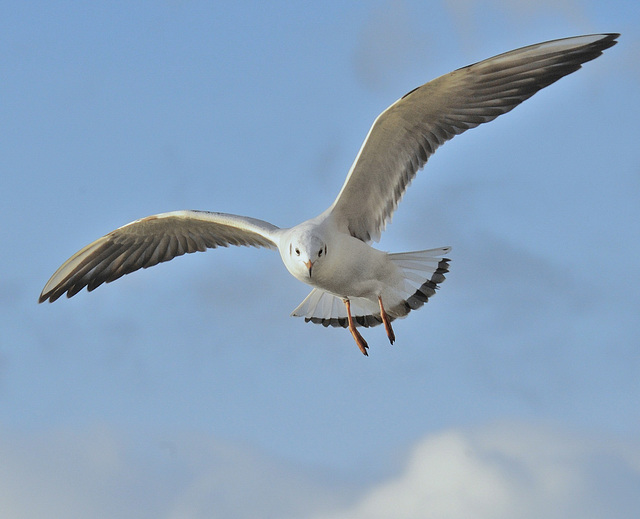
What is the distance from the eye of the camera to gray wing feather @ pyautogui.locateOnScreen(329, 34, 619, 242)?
316 inches

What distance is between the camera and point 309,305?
32.4ft

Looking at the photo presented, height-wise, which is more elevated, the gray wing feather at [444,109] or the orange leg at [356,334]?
the gray wing feather at [444,109]

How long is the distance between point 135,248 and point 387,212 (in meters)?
2.95

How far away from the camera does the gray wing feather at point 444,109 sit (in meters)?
8.04

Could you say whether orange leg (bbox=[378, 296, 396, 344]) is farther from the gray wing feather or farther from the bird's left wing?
the bird's left wing

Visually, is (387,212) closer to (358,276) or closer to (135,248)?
(358,276)

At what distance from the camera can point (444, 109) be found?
27.2ft

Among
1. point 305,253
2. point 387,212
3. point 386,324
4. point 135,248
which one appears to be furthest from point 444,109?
point 135,248

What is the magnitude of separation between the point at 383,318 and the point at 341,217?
0.95m

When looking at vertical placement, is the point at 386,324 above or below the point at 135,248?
below

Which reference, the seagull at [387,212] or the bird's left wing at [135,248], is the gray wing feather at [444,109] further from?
the bird's left wing at [135,248]

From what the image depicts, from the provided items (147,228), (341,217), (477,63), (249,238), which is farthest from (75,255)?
(477,63)

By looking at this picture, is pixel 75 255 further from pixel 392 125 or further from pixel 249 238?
pixel 392 125

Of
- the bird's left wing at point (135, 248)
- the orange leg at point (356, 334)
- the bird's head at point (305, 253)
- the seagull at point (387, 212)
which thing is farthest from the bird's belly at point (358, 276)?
the bird's left wing at point (135, 248)
